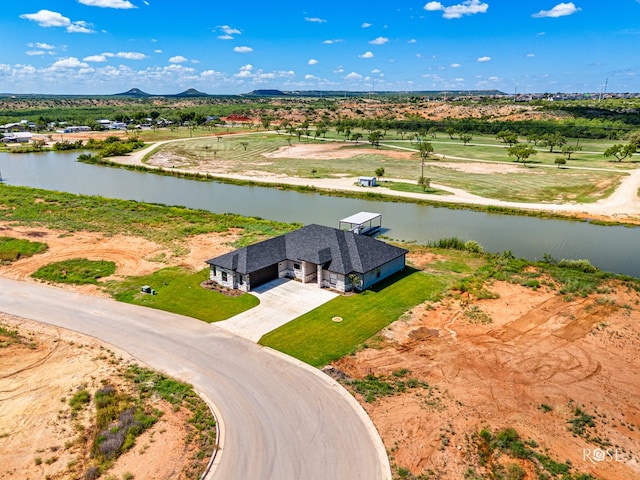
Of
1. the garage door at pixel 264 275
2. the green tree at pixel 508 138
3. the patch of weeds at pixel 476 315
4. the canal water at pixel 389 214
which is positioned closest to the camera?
the patch of weeds at pixel 476 315

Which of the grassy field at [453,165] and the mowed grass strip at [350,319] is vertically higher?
the grassy field at [453,165]

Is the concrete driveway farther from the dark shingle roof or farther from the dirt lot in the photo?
the dirt lot

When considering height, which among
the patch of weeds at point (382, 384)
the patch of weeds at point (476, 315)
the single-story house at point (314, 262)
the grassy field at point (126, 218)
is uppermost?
the single-story house at point (314, 262)

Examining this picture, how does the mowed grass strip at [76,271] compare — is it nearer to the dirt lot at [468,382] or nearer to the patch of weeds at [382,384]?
the dirt lot at [468,382]

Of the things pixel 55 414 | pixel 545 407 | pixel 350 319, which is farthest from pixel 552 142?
pixel 55 414

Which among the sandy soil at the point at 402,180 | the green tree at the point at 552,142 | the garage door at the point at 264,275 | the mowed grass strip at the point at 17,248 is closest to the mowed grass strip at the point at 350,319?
the garage door at the point at 264,275

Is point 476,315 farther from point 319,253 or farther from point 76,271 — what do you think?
point 76,271

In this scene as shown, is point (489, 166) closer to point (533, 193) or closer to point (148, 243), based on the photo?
point (533, 193)
